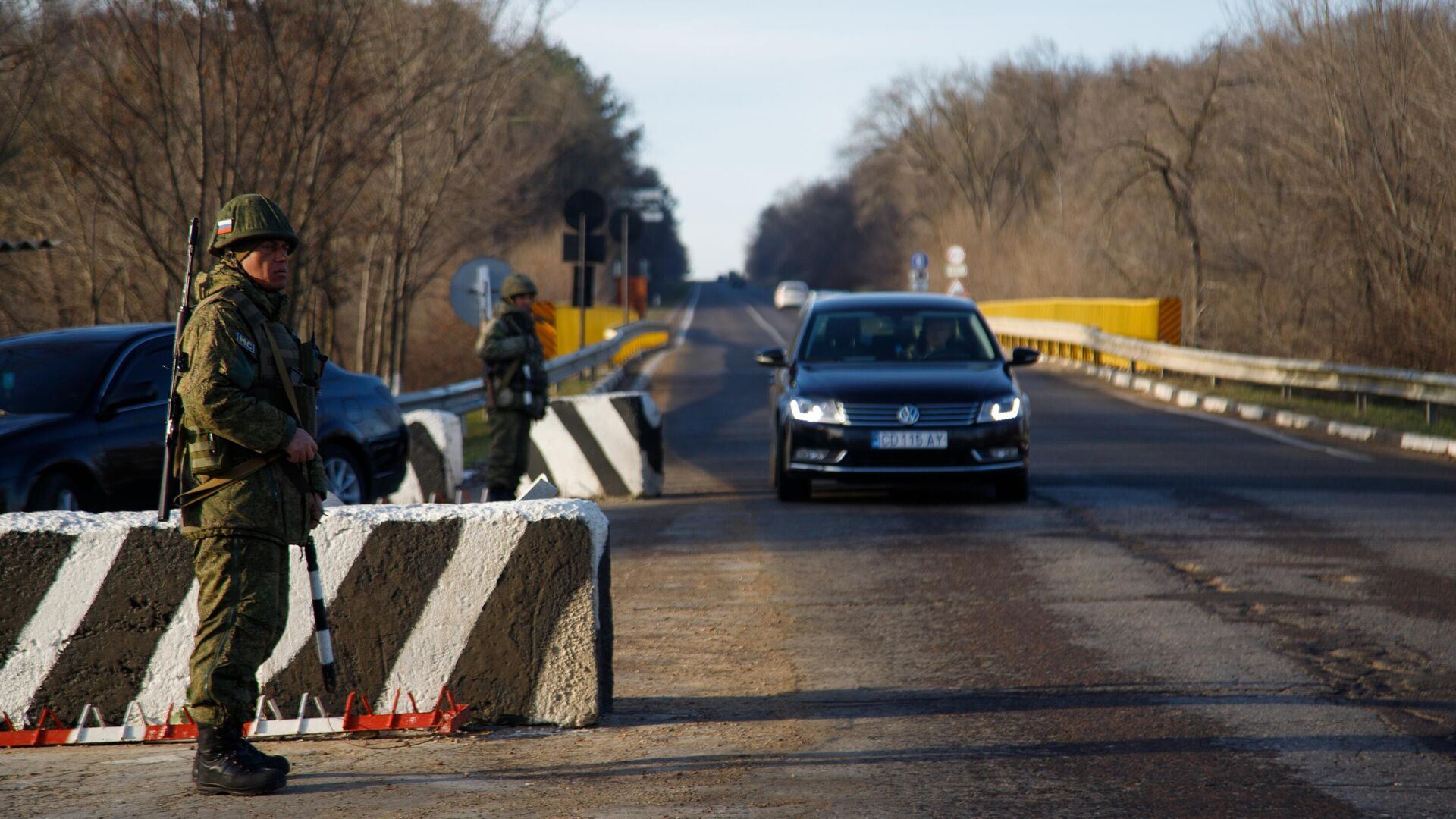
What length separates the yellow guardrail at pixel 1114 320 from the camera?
30250 millimetres

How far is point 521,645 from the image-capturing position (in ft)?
18.7

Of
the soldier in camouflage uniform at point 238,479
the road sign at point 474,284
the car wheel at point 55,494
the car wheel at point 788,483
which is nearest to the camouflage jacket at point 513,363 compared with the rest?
the car wheel at point 788,483

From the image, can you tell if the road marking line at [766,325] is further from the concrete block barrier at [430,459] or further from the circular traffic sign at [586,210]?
the concrete block barrier at [430,459]

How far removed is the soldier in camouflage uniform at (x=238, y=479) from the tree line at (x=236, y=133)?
5.07 m

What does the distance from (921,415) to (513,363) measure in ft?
9.78

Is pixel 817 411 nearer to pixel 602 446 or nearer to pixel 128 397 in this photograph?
pixel 602 446

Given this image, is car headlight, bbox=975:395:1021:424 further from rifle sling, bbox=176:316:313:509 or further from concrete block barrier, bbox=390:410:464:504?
rifle sling, bbox=176:316:313:509

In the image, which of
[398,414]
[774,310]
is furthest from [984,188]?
[398,414]

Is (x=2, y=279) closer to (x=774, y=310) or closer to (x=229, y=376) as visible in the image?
(x=229, y=376)

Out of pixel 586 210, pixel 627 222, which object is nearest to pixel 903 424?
pixel 586 210

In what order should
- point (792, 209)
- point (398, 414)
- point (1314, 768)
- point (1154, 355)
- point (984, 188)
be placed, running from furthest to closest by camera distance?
point (792, 209)
point (984, 188)
point (1154, 355)
point (398, 414)
point (1314, 768)

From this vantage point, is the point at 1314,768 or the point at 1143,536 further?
the point at 1143,536

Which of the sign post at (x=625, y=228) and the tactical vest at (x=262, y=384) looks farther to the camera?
the sign post at (x=625, y=228)

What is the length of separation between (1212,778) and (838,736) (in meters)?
1.27
